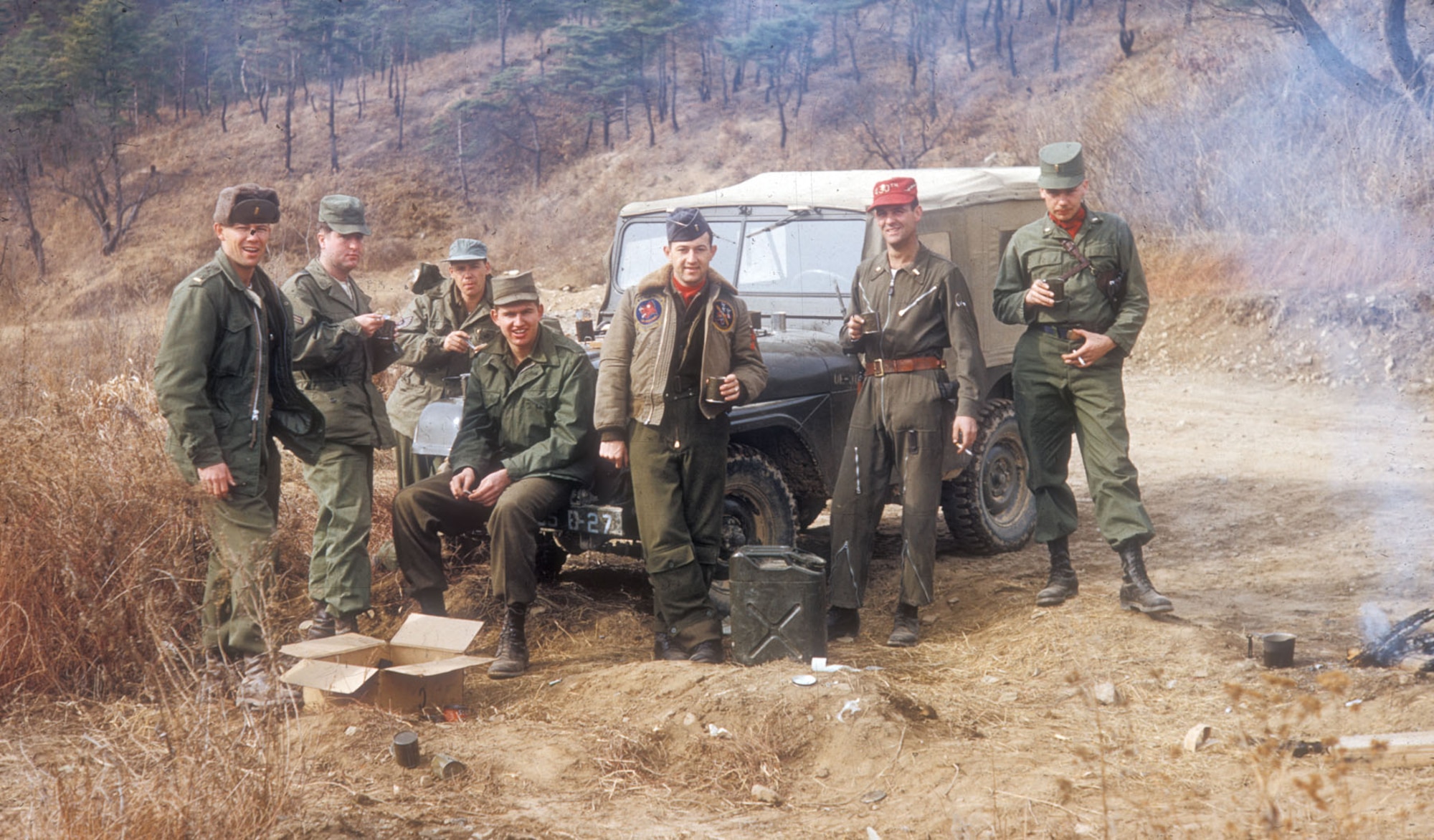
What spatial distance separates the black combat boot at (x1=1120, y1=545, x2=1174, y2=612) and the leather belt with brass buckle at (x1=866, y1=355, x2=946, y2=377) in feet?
3.64

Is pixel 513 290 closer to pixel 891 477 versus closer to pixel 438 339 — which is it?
pixel 438 339

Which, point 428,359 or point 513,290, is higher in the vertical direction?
point 513,290

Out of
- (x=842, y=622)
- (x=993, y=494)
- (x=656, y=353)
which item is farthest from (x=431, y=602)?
(x=993, y=494)

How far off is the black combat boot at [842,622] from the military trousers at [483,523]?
1.26 metres

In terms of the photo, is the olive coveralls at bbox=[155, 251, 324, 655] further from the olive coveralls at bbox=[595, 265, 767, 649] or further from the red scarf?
the red scarf

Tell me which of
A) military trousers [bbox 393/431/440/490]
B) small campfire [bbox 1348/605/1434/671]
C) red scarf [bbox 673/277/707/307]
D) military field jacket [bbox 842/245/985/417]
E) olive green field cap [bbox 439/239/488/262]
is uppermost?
red scarf [bbox 673/277/707/307]

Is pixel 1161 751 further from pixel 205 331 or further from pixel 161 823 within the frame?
pixel 205 331

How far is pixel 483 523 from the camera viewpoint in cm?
538

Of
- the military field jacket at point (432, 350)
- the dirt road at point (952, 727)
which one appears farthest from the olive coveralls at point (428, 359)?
the dirt road at point (952, 727)

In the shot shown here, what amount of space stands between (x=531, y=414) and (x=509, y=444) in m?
0.18

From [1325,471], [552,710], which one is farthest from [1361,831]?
[1325,471]

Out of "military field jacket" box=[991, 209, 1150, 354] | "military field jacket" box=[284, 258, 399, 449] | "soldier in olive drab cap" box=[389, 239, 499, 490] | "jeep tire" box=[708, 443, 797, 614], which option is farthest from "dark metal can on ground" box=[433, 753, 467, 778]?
"military field jacket" box=[991, 209, 1150, 354]

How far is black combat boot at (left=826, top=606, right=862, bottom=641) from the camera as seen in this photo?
5559 millimetres

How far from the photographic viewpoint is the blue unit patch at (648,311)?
5.04 meters
